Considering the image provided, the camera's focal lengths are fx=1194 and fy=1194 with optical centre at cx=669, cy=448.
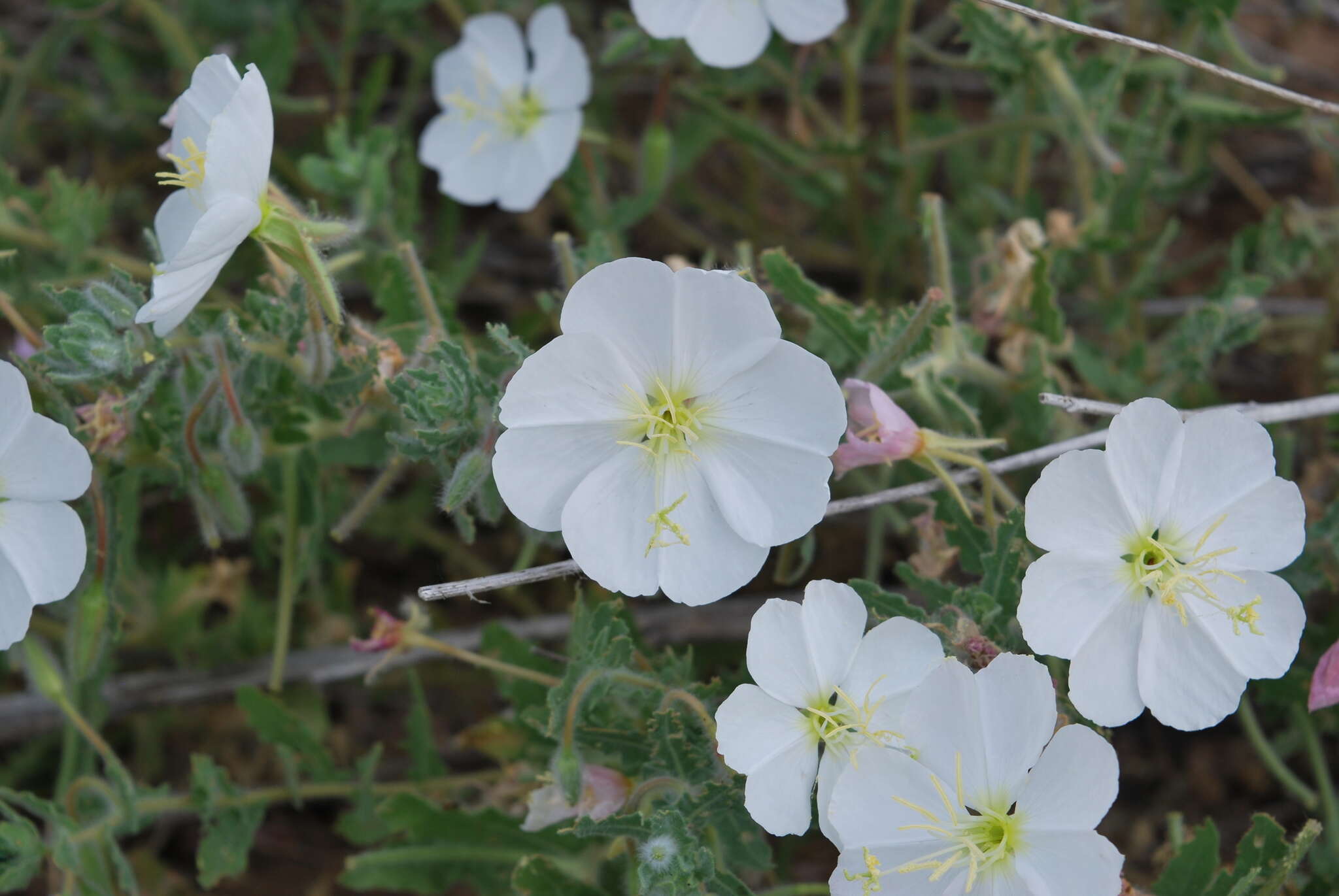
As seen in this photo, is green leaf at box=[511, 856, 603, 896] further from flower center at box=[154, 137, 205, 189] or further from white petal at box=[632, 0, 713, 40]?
white petal at box=[632, 0, 713, 40]

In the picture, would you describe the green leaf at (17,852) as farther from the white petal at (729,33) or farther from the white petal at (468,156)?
the white petal at (729,33)

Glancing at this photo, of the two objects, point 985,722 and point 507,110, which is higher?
point 507,110

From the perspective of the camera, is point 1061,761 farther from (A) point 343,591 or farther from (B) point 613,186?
(B) point 613,186

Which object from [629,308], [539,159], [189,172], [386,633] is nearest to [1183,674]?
[629,308]

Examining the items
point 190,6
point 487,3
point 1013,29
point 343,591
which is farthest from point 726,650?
point 190,6

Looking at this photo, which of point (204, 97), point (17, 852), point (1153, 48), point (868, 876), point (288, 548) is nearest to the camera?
point (868, 876)

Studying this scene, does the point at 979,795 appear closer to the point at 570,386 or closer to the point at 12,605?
the point at 570,386
